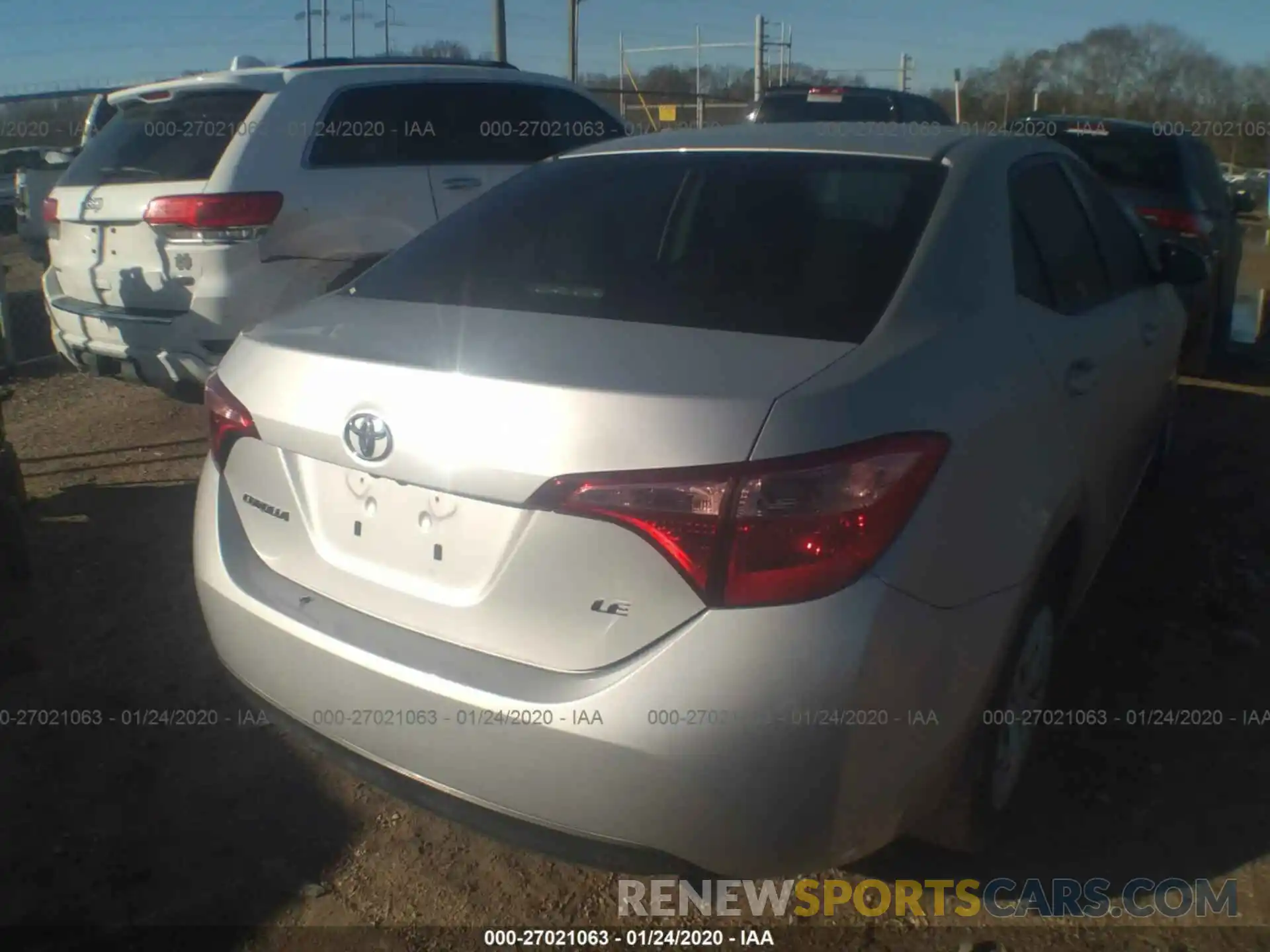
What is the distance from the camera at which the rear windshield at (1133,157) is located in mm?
7191

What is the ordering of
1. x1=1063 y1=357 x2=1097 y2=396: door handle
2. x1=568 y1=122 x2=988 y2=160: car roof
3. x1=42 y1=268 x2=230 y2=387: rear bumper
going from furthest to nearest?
x1=42 y1=268 x2=230 y2=387: rear bumper → x1=568 y1=122 x2=988 y2=160: car roof → x1=1063 y1=357 x2=1097 y2=396: door handle

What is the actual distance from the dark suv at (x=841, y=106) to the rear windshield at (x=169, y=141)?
743 cm

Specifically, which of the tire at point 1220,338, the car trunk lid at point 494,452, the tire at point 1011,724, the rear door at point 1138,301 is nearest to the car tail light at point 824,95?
the tire at point 1220,338

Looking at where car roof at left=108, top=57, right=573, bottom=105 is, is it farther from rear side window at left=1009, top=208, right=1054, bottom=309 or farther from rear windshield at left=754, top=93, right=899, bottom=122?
rear windshield at left=754, top=93, right=899, bottom=122

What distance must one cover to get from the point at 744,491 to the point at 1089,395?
4.53 feet

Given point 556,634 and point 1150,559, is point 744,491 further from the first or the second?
point 1150,559

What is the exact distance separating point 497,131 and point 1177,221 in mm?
4275

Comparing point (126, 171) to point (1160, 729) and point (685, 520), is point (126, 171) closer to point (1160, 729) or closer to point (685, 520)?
point (685, 520)

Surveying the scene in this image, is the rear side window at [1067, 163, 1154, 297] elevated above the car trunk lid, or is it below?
above

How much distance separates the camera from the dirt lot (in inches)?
96.4

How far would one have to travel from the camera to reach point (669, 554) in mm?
1787

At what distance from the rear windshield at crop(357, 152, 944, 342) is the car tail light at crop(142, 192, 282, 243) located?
2240mm

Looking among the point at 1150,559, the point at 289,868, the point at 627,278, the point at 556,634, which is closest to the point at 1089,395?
the point at 627,278

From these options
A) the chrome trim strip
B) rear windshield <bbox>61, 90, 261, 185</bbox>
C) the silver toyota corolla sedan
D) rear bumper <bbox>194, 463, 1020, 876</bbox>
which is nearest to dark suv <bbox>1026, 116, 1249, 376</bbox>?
rear windshield <bbox>61, 90, 261, 185</bbox>
